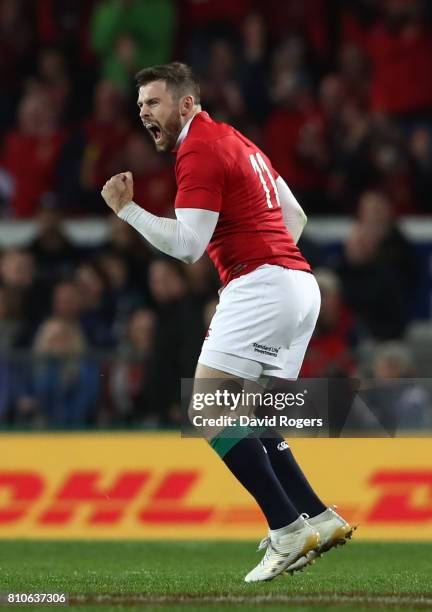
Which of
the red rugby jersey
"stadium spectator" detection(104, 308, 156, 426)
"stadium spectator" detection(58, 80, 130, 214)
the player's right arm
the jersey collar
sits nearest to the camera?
the red rugby jersey

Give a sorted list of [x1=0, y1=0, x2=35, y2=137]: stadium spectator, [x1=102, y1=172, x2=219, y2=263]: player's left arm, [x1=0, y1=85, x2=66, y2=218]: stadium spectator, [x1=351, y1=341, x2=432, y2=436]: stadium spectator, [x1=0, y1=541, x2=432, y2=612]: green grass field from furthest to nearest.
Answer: [x1=0, y1=0, x2=35, y2=137]: stadium spectator
[x1=0, y1=85, x2=66, y2=218]: stadium spectator
[x1=351, y1=341, x2=432, y2=436]: stadium spectator
[x1=102, y1=172, x2=219, y2=263]: player's left arm
[x1=0, y1=541, x2=432, y2=612]: green grass field

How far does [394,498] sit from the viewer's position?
10.4 metres

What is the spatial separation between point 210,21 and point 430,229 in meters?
3.95

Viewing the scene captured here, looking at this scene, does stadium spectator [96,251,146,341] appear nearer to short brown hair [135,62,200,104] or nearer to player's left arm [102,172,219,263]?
short brown hair [135,62,200,104]

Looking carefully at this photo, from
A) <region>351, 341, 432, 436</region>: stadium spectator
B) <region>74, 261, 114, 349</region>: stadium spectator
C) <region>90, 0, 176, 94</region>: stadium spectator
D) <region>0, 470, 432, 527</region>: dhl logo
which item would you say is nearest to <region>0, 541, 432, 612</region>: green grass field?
<region>0, 470, 432, 527</region>: dhl logo

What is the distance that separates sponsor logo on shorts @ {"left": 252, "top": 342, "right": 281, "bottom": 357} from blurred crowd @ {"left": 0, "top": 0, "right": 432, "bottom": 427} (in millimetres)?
3911

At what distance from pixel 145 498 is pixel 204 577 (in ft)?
10.6

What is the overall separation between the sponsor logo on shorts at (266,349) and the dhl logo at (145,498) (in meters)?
3.67

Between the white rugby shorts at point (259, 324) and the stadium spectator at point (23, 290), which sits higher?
the white rugby shorts at point (259, 324)

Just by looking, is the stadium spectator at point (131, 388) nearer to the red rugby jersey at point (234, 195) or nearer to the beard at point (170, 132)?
the red rugby jersey at point (234, 195)

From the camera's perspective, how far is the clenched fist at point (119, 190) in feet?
22.2

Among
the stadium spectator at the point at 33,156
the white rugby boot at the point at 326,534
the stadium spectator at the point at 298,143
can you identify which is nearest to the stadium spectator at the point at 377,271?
the stadium spectator at the point at 298,143

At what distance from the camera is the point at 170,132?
6.99 m

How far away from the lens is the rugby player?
22.1ft
